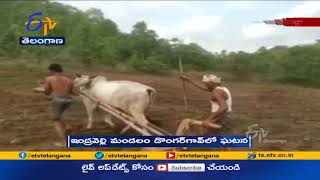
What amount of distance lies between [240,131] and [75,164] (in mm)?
1408

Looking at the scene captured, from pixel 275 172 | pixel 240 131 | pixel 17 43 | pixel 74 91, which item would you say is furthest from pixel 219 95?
pixel 17 43

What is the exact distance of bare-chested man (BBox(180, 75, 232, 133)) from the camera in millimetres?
6332

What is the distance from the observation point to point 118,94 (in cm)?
643

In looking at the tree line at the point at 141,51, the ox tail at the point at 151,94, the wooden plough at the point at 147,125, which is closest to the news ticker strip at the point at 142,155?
the wooden plough at the point at 147,125

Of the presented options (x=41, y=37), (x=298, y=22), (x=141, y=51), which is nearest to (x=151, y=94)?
(x=141, y=51)

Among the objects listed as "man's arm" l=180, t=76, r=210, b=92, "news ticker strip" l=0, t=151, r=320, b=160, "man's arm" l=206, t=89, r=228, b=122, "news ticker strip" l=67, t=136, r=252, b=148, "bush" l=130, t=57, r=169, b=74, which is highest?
"bush" l=130, t=57, r=169, b=74

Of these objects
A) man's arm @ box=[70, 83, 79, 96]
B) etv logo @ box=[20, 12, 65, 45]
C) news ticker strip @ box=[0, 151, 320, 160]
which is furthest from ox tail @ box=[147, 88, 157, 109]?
etv logo @ box=[20, 12, 65, 45]

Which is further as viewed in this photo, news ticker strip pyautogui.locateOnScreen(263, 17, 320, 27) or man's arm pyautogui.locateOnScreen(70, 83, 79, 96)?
man's arm pyautogui.locateOnScreen(70, 83, 79, 96)

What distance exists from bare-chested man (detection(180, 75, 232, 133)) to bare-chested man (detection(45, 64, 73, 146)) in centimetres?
99

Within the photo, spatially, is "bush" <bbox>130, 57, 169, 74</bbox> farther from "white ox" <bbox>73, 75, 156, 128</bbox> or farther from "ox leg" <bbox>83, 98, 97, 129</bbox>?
"ox leg" <bbox>83, 98, 97, 129</bbox>

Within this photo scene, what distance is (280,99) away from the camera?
21.0 feet

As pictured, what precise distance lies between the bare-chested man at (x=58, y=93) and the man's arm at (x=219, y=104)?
1.22 meters

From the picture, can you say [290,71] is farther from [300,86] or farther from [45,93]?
[45,93]

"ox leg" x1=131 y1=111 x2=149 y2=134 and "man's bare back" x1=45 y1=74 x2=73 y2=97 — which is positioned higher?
"man's bare back" x1=45 y1=74 x2=73 y2=97
